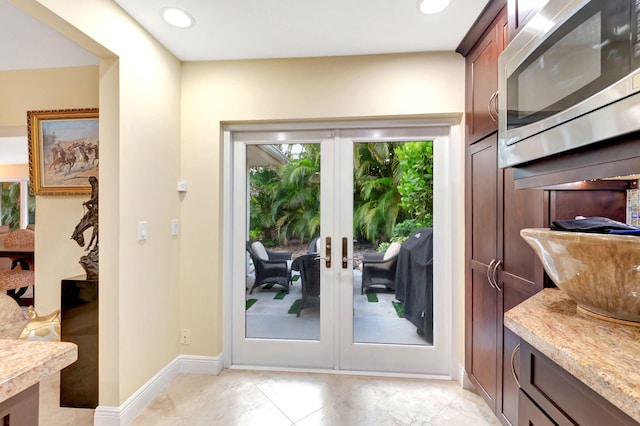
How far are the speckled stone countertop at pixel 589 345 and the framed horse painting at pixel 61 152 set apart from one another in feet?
8.94

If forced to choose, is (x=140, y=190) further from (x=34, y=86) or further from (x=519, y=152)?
(x=519, y=152)

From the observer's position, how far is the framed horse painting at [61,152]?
2223 millimetres

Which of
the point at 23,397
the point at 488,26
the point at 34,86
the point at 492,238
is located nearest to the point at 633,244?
the point at 492,238

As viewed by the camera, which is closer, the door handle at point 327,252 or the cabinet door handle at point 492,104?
the cabinet door handle at point 492,104

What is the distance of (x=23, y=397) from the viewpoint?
71 centimetres

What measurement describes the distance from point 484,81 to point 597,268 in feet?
5.18

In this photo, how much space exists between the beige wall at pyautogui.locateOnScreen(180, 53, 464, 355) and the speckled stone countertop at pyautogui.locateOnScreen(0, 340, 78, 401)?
1630mm

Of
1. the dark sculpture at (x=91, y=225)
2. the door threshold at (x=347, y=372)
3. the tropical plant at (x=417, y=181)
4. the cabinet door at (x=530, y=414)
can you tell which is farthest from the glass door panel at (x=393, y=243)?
the dark sculpture at (x=91, y=225)

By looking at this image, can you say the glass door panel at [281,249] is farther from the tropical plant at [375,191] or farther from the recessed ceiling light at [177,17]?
the recessed ceiling light at [177,17]

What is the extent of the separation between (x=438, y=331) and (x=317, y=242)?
1.19 meters

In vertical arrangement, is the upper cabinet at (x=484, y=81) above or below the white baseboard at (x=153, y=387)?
above

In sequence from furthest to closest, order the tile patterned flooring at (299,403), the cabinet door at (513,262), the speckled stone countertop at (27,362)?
the tile patterned flooring at (299,403)
the cabinet door at (513,262)
the speckled stone countertop at (27,362)

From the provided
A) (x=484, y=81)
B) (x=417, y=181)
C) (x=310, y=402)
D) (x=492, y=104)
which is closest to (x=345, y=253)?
(x=417, y=181)

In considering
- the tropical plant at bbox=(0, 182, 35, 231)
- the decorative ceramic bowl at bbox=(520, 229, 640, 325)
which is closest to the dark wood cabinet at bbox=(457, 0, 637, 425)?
the decorative ceramic bowl at bbox=(520, 229, 640, 325)
